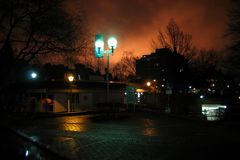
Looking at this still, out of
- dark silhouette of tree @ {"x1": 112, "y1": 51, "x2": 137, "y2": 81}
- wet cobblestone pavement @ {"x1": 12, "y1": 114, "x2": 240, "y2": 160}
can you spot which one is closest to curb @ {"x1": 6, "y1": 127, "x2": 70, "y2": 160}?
wet cobblestone pavement @ {"x1": 12, "y1": 114, "x2": 240, "y2": 160}

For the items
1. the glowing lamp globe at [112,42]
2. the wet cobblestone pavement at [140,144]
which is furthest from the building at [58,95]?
the wet cobblestone pavement at [140,144]

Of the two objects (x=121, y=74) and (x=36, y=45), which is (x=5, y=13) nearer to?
(x=36, y=45)

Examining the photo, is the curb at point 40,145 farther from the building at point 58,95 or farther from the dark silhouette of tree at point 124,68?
the dark silhouette of tree at point 124,68

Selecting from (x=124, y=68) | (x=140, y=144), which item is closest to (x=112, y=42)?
(x=140, y=144)

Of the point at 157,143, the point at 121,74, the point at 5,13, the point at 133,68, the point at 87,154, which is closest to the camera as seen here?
the point at 87,154

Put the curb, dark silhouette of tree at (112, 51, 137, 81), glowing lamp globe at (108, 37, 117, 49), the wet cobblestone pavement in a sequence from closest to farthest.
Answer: the wet cobblestone pavement → the curb → glowing lamp globe at (108, 37, 117, 49) → dark silhouette of tree at (112, 51, 137, 81)

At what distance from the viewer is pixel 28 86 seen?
35.5 meters

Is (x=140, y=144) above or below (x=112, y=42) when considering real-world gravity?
below

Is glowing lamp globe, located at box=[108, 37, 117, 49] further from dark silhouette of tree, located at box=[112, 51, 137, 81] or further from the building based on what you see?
dark silhouette of tree, located at box=[112, 51, 137, 81]

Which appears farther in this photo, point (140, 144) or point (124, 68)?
point (124, 68)

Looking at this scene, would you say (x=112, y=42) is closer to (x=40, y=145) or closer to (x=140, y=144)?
(x=140, y=144)

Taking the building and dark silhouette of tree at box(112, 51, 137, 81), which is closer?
the building

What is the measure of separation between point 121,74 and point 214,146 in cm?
6854

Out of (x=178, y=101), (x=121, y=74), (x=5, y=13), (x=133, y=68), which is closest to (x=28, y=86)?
(x=5, y=13)
